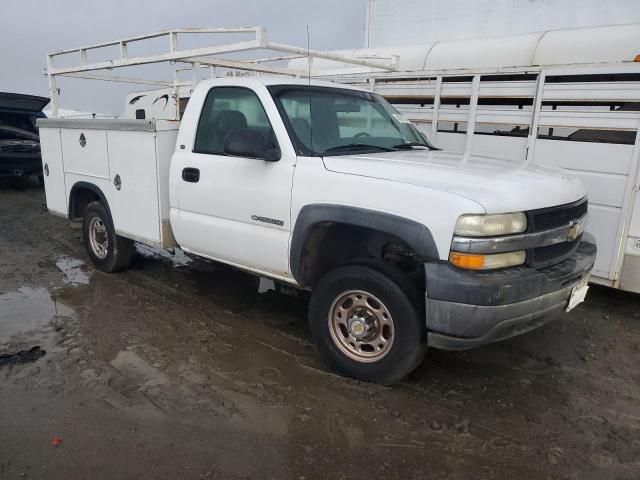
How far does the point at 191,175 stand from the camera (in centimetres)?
449

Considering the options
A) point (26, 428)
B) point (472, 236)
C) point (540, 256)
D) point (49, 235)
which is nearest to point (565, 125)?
point (540, 256)

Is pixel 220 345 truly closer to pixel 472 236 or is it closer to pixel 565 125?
pixel 472 236

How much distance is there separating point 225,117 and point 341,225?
1476 millimetres

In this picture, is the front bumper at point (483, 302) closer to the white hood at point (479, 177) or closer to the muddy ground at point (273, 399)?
the white hood at point (479, 177)

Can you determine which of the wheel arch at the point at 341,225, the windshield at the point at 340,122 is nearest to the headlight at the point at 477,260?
the wheel arch at the point at 341,225

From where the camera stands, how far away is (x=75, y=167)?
595 cm

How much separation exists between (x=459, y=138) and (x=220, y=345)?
3597 millimetres

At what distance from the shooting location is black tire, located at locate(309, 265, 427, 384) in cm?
328

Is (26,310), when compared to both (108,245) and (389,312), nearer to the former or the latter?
(108,245)

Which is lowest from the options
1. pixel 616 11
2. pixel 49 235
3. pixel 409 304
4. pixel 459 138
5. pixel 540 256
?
pixel 49 235

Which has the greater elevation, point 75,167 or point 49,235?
point 75,167

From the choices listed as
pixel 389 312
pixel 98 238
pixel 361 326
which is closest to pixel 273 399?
pixel 361 326

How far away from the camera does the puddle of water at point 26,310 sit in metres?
4.41

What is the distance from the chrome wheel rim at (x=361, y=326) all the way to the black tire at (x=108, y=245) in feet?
10.2
